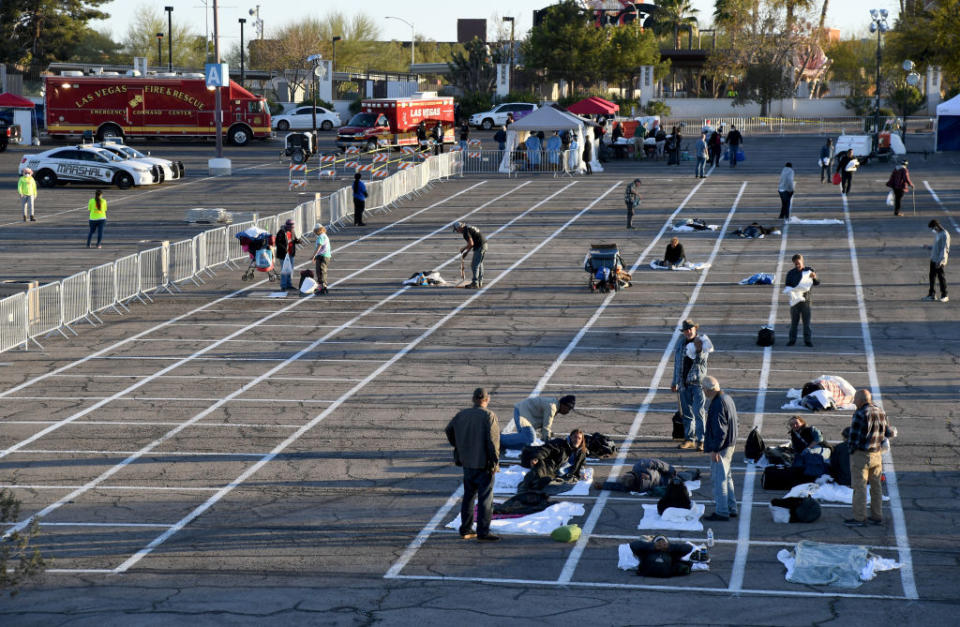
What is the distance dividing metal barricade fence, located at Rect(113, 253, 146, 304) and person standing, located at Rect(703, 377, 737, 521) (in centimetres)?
1416

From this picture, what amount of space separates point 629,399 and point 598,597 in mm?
6990

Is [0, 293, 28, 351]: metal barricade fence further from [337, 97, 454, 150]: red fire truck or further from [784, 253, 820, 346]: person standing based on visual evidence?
[337, 97, 454, 150]: red fire truck

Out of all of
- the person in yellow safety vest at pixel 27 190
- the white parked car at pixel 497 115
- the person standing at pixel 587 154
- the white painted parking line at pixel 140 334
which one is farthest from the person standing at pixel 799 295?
the white parked car at pixel 497 115

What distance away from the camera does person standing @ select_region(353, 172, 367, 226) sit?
112 feet

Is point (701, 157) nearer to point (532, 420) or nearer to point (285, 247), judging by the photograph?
point (285, 247)

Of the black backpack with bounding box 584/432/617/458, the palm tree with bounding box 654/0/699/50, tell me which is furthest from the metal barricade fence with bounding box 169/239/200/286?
the palm tree with bounding box 654/0/699/50

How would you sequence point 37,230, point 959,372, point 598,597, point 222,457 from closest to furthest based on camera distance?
1. point 598,597
2. point 222,457
3. point 959,372
4. point 37,230

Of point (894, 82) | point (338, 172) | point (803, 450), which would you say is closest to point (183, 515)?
point (803, 450)

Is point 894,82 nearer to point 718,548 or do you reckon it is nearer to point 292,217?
point 292,217

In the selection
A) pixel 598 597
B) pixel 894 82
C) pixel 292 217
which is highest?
pixel 894 82

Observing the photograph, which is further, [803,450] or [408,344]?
[408,344]

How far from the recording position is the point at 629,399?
16922 millimetres

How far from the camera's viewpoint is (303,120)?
2869 inches

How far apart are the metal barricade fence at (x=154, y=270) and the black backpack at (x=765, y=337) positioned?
1189 centimetres
